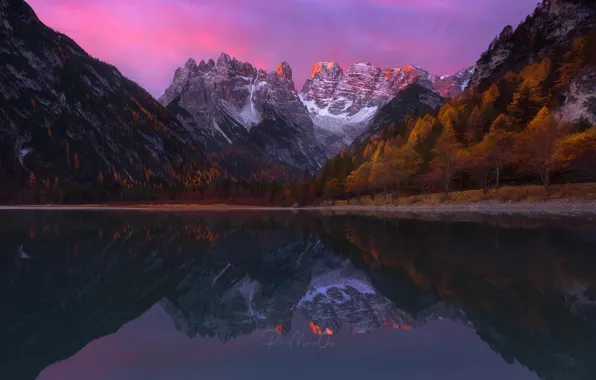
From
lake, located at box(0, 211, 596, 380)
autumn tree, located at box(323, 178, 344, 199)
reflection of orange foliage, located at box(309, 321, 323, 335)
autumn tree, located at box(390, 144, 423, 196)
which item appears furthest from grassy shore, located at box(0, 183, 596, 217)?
reflection of orange foliage, located at box(309, 321, 323, 335)

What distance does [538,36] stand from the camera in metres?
150

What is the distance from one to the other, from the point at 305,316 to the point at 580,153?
69.4 metres

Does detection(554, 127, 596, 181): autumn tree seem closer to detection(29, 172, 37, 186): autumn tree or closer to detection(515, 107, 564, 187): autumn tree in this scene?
detection(515, 107, 564, 187): autumn tree

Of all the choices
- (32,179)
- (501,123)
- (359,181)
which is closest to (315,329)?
(501,123)

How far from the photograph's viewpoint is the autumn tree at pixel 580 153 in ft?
217

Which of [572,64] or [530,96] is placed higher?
[572,64]

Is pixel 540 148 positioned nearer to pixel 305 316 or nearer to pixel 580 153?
pixel 580 153

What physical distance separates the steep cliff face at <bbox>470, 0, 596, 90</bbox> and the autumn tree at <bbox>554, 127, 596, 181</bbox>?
74.4m

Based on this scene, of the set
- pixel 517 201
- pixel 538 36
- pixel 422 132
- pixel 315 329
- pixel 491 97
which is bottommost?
pixel 517 201

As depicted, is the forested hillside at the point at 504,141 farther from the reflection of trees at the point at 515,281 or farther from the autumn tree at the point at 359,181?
the reflection of trees at the point at 515,281

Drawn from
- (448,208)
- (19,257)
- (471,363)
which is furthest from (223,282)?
(448,208)

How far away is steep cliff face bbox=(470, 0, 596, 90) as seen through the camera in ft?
445

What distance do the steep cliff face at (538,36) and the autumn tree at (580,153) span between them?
74.4 metres

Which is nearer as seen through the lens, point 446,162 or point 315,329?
point 315,329
